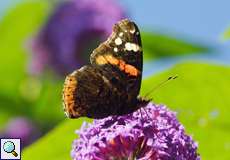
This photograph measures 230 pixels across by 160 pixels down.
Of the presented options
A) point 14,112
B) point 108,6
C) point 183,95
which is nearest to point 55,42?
point 108,6

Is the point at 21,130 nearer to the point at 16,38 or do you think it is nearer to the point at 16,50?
the point at 16,50

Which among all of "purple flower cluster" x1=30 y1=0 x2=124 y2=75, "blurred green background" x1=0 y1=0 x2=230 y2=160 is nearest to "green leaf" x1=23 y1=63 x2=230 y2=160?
"blurred green background" x1=0 y1=0 x2=230 y2=160

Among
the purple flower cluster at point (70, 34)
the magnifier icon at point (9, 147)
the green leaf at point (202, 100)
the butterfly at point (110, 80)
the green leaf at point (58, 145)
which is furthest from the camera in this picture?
the purple flower cluster at point (70, 34)

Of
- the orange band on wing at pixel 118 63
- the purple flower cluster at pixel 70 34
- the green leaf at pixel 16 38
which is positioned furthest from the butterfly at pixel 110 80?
the purple flower cluster at pixel 70 34

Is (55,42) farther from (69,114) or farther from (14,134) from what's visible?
(69,114)

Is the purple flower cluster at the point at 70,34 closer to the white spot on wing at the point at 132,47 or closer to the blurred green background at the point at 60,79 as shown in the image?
the blurred green background at the point at 60,79

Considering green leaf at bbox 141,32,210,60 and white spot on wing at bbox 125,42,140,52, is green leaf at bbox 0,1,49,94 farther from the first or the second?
white spot on wing at bbox 125,42,140,52
